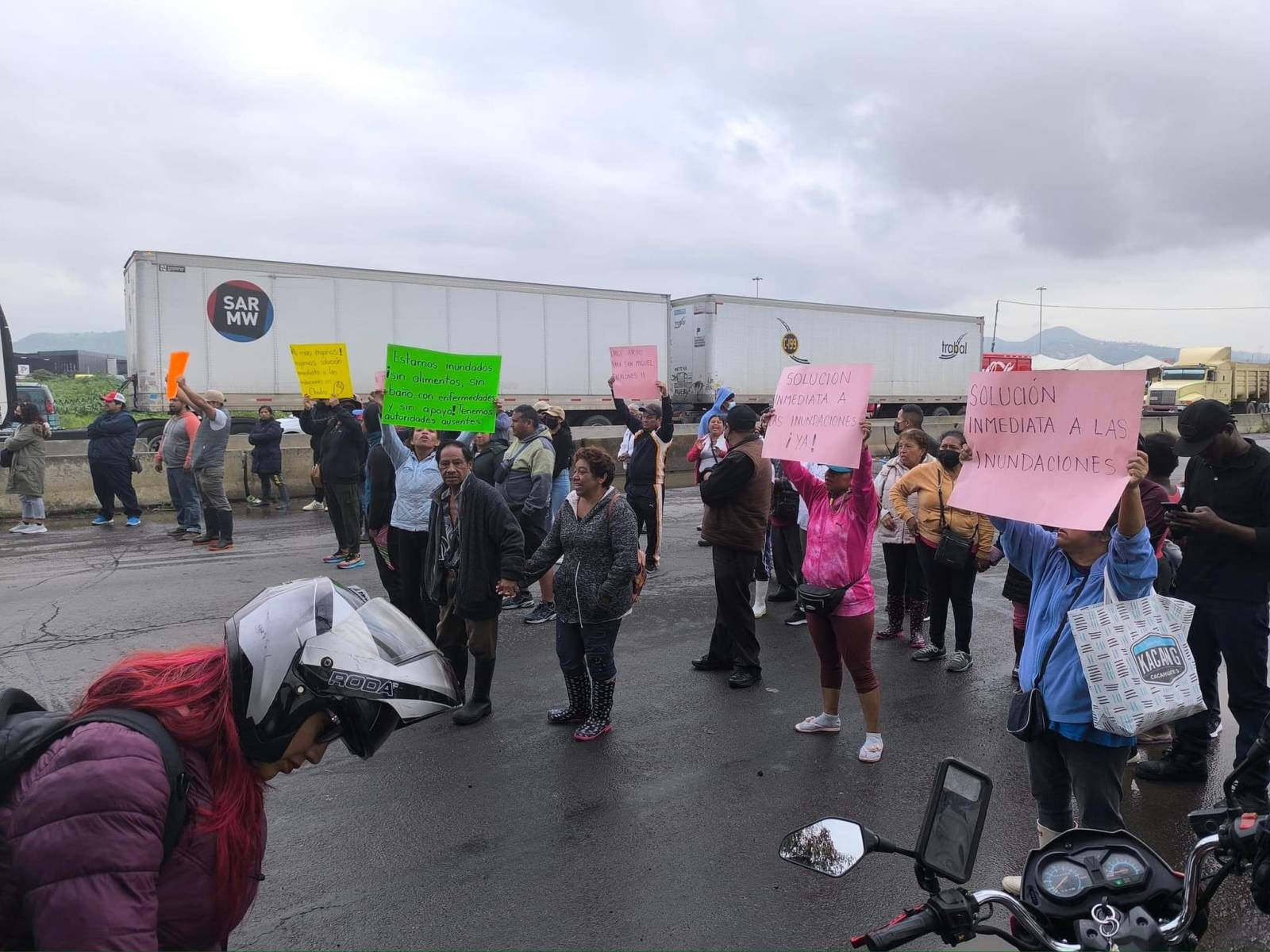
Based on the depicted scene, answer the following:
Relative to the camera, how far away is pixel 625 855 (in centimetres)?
402

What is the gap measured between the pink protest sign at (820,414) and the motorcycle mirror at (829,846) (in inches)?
119

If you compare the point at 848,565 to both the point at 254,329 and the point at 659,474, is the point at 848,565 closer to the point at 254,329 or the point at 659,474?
the point at 659,474

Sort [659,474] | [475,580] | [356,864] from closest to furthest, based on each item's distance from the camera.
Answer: [356,864] < [475,580] < [659,474]

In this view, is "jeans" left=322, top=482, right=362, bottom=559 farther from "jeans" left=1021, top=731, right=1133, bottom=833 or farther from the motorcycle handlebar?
the motorcycle handlebar

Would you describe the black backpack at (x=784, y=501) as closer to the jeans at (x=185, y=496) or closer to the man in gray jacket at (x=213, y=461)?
the man in gray jacket at (x=213, y=461)

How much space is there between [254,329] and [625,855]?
1883 centimetres

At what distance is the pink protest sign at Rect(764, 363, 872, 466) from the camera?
471 centimetres

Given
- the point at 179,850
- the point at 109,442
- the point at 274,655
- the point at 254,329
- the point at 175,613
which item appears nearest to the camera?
the point at 179,850

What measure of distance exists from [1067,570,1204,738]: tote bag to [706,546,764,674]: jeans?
130 inches

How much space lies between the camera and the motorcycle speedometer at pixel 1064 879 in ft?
6.02

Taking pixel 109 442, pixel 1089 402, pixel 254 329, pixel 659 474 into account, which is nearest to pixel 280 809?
pixel 1089 402

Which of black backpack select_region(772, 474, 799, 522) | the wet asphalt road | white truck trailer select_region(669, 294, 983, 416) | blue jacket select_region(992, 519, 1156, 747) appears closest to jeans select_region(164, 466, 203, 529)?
the wet asphalt road

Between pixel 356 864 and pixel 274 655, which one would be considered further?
pixel 356 864

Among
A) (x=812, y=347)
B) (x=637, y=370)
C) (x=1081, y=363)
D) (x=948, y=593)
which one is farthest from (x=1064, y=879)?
(x=1081, y=363)
